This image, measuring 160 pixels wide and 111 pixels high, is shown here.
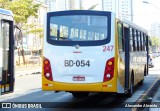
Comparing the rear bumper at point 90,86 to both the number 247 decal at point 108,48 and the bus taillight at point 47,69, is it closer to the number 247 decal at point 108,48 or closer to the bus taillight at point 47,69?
the bus taillight at point 47,69

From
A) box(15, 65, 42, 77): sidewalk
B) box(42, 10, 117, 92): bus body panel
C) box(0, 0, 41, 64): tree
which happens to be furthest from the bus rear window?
box(0, 0, 41, 64): tree

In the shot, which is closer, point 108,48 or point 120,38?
point 108,48

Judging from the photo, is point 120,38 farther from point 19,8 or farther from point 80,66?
point 19,8

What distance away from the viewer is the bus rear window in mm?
12297

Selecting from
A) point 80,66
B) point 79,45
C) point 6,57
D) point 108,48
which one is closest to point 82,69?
point 80,66

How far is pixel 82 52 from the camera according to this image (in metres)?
12.1

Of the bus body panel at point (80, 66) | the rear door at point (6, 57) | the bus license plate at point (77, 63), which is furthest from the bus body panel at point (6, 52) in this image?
the bus license plate at point (77, 63)

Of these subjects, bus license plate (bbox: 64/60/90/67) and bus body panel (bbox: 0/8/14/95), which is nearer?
bus license plate (bbox: 64/60/90/67)

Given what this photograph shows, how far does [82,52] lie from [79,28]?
777 millimetres

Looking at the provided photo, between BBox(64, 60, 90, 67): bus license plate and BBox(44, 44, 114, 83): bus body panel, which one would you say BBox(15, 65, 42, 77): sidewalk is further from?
BBox(64, 60, 90, 67): bus license plate

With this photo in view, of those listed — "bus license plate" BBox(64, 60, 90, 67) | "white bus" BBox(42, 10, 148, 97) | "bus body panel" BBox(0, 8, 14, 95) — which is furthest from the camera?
"bus body panel" BBox(0, 8, 14, 95)

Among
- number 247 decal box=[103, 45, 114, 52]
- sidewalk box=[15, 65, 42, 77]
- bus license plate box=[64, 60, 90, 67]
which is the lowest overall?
sidewalk box=[15, 65, 42, 77]

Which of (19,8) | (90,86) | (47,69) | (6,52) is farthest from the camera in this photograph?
(19,8)

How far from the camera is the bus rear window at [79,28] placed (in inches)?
484
